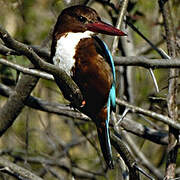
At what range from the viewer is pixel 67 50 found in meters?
3.11

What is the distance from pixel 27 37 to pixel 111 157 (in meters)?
2.29

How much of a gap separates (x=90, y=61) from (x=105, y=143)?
0.52 meters

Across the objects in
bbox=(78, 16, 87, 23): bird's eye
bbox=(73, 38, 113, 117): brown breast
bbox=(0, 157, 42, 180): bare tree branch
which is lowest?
bbox=(0, 157, 42, 180): bare tree branch

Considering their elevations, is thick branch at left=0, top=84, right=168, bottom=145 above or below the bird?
below

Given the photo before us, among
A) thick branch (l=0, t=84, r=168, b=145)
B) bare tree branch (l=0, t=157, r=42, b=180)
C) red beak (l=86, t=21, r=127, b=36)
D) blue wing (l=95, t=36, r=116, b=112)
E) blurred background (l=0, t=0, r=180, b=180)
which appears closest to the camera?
bare tree branch (l=0, t=157, r=42, b=180)

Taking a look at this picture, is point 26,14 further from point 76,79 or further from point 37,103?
point 76,79

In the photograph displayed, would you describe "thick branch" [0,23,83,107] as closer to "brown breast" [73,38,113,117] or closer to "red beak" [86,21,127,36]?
"brown breast" [73,38,113,117]

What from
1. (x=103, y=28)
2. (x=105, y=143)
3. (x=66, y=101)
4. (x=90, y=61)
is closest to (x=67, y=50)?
(x=90, y=61)

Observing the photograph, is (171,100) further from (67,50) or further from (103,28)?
(67,50)

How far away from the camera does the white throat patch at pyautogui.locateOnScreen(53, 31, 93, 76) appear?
3.09m

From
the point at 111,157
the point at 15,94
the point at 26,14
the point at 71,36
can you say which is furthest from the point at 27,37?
the point at 111,157

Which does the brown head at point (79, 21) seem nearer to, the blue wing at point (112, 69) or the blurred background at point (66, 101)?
the blue wing at point (112, 69)

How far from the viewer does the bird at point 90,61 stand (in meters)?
3.11

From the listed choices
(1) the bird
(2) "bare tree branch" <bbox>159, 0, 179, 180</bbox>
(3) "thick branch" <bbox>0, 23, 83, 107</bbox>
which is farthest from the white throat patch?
(2) "bare tree branch" <bbox>159, 0, 179, 180</bbox>
